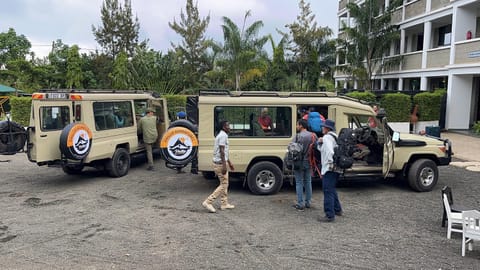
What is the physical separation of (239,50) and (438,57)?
11.1 metres

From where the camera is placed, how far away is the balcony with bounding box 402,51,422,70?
24.1 m

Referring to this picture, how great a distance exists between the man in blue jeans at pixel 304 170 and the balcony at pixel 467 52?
1391 cm

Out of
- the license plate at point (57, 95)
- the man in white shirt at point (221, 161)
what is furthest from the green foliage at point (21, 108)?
the man in white shirt at point (221, 161)

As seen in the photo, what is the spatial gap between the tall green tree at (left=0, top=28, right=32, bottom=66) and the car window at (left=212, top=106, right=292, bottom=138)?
45741 millimetres

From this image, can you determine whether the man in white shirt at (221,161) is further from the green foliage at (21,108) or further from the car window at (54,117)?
the green foliage at (21,108)

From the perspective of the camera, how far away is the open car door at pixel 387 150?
8.35 m

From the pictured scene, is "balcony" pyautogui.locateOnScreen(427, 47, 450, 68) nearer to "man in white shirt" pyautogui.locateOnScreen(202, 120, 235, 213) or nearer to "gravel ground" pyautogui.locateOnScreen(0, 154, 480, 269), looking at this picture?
"gravel ground" pyautogui.locateOnScreen(0, 154, 480, 269)

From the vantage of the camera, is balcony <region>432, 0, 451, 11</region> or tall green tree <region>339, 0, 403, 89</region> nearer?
balcony <region>432, 0, 451, 11</region>

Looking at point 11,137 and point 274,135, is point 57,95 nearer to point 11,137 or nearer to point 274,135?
point 11,137

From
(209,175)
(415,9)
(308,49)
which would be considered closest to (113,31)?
(308,49)

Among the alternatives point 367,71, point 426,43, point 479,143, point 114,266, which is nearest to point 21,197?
point 114,266

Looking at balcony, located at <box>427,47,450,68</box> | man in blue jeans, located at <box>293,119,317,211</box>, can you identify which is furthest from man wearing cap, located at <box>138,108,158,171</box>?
balcony, located at <box>427,47,450,68</box>

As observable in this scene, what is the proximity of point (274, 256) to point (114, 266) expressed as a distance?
1.99 m

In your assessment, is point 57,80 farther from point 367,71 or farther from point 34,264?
point 34,264
